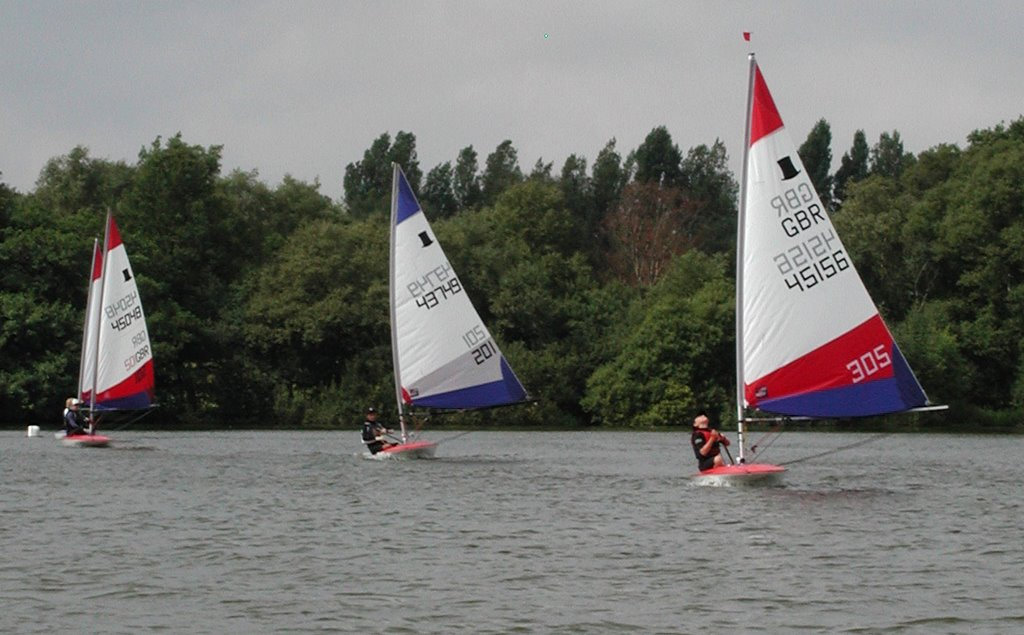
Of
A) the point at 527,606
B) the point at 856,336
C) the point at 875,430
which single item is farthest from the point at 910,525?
the point at 875,430

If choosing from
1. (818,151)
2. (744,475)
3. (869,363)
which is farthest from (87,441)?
(818,151)

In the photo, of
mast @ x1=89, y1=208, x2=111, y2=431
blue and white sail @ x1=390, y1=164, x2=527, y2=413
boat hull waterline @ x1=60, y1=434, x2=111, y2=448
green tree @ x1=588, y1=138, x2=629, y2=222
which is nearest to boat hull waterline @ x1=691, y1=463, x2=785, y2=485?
blue and white sail @ x1=390, y1=164, x2=527, y2=413

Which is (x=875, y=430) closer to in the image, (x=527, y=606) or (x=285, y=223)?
(x=285, y=223)

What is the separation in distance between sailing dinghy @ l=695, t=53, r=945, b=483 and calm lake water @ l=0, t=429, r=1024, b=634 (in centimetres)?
195

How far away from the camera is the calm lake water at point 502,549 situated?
764 inches

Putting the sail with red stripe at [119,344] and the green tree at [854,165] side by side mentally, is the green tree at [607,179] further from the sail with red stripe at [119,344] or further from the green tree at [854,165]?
the sail with red stripe at [119,344]

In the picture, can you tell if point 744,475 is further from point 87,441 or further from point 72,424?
point 72,424

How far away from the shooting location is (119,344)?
5544 cm

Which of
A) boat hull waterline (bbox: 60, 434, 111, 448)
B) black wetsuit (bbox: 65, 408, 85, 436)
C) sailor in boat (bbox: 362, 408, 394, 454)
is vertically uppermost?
black wetsuit (bbox: 65, 408, 85, 436)

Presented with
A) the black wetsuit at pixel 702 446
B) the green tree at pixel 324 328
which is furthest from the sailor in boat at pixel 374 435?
the green tree at pixel 324 328

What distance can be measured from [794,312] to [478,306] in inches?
2178

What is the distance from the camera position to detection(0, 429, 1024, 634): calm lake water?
19406mm

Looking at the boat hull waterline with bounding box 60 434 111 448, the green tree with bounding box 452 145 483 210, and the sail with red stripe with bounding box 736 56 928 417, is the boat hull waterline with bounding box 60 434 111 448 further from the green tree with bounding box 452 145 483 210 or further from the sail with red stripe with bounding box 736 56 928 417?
the green tree with bounding box 452 145 483 210

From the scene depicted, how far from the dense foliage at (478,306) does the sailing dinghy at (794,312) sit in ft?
153
